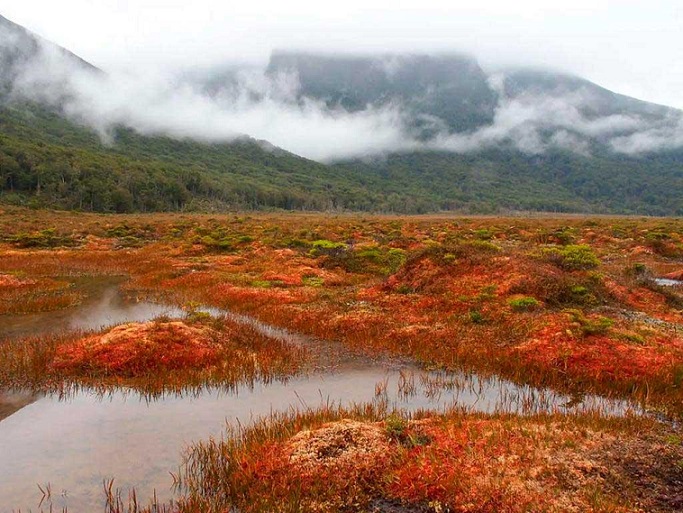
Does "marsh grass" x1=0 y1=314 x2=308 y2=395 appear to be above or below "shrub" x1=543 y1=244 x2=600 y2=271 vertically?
below

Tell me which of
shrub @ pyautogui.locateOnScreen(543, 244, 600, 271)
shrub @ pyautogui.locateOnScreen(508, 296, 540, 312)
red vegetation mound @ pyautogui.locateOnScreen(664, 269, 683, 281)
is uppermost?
shrub @ pyautogui.locateOnScreen(543, 244, 600, 271)

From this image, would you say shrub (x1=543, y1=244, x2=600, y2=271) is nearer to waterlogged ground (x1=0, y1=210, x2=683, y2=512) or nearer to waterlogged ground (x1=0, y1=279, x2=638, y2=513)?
waterlogged ground (x1=0, y1=210, x2=683, y2=512)

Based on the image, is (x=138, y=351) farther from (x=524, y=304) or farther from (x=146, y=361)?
(x=524, y=304)

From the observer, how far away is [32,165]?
5285 inches

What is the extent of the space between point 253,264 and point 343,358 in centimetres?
2230

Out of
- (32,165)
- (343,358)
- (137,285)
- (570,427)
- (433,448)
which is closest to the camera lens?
(433,448)

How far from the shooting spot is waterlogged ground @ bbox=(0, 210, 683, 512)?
8562mm

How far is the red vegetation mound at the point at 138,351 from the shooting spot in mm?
14602

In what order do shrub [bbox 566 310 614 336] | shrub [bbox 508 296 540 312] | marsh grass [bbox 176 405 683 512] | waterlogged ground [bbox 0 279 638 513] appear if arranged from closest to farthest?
marsh grass [bbox 176 405 683 512], waterlogged ground [bbox 0 279 638 513], shrub [bbox 566 310 614 336], shrub [bbox 508 296 540 312]

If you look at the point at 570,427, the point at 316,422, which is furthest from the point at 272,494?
the point at 570,427

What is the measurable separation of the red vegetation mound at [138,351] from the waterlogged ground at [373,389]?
Answer: 7cm

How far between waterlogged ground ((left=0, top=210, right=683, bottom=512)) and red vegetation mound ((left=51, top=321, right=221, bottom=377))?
0.07 metres

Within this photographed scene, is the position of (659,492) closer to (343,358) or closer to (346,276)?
(343,358)

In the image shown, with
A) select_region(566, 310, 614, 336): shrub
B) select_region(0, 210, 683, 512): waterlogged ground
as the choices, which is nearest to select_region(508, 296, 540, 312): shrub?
select_region(0, 210, 683, 512): waterlogged ground
